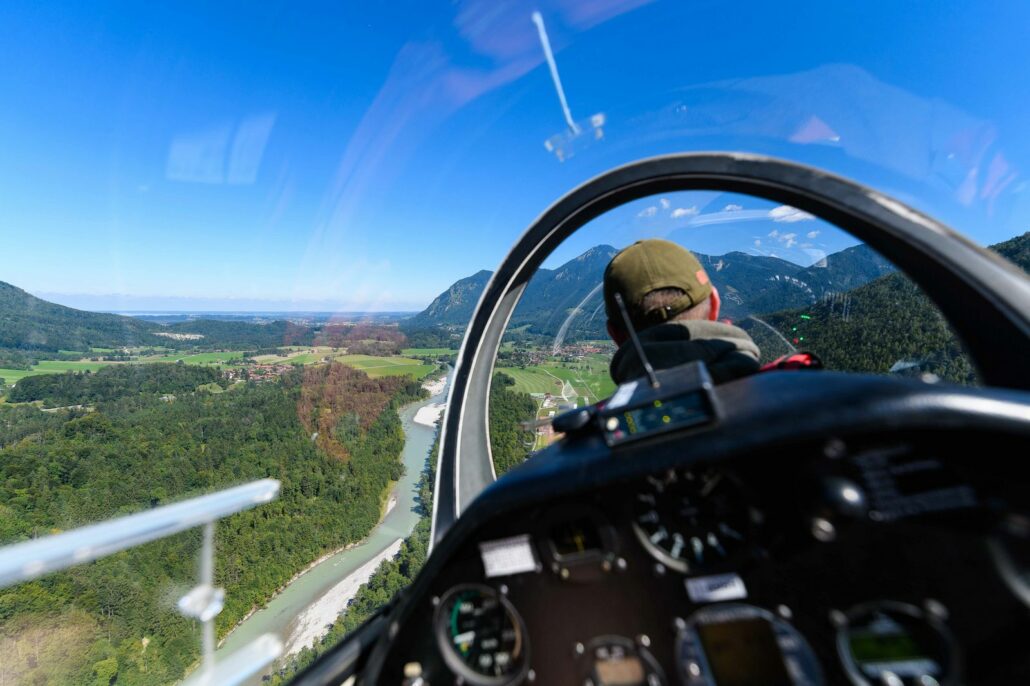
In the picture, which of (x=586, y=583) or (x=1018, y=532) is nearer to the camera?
(x=1018, y=532)

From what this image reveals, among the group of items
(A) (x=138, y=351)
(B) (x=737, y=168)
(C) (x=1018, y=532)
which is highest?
(B) (x=737, y=168)

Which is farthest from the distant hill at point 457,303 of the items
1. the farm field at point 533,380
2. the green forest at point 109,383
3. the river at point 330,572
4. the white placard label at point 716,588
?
the green forest at point 109,383

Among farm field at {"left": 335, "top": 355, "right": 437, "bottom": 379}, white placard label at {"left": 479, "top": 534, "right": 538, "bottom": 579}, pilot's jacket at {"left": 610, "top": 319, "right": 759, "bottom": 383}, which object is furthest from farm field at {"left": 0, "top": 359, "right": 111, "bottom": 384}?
pilot's jacket at {"left": 610, "top": 319, "right": 759, "bottom": 383}

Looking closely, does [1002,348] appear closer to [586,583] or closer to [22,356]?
[586,583]

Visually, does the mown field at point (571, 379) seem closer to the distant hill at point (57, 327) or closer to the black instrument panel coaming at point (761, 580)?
the black instrument panel coaming at point (761, 580)

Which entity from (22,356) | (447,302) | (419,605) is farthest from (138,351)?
(419,605)
